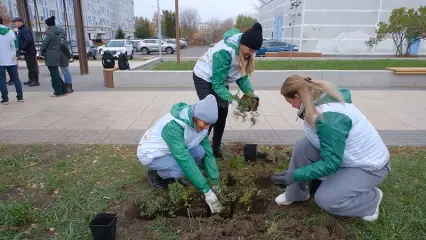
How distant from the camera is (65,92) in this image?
7387 millimetres

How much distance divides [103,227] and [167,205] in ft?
2.22

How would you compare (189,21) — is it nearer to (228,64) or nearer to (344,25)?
(344,25)

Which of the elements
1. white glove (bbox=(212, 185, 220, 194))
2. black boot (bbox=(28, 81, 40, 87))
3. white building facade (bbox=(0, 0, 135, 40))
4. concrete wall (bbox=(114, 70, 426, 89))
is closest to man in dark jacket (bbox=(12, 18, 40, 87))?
black boot (bbox=(28, 81, 40, 87))

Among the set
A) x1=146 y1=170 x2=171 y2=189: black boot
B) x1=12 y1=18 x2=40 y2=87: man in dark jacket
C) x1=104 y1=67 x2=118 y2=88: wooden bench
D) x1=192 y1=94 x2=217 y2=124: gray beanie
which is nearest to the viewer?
x1=192 y1=94 x2=217 y2=124: gray beanie

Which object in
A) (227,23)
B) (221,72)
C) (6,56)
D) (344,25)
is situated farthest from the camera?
(227,23)

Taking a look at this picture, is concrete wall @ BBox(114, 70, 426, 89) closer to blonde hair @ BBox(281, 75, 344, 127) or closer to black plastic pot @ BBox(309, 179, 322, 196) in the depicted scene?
black plastic pot @ BBox(309, 179, 322, 196)

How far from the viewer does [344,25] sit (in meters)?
25.6

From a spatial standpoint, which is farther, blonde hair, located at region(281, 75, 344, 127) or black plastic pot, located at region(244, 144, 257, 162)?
black plastic pot, located at region(244, 144, 257, 162)

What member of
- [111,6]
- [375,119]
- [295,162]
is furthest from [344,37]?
[111,6]

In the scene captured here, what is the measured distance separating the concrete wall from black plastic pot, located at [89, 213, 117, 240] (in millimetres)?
6321

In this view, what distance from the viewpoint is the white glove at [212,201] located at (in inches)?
94.6

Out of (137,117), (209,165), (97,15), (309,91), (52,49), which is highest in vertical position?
(97,15)

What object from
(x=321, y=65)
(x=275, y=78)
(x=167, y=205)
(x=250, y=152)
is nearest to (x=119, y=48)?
(x=321, y=65)

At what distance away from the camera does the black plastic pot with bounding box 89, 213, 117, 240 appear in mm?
1987
